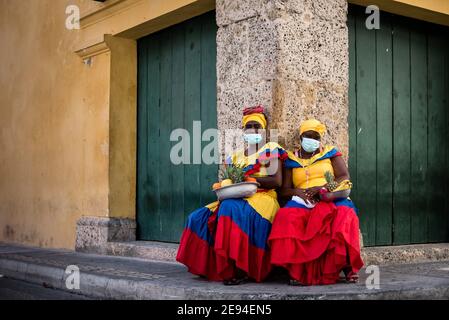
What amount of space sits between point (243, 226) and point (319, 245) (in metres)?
0.59

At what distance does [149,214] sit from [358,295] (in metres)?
3.66

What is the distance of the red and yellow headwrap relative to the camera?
541 centimetres

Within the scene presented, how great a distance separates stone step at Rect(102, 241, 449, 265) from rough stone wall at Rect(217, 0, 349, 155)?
1.09 m

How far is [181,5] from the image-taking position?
6719mm

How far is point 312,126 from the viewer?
529 centimetres

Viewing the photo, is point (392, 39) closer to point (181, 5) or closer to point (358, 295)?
point (181, 5)

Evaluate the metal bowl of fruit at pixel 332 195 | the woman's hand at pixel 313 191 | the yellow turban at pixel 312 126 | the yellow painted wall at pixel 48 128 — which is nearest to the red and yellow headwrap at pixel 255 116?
the yellow turban at pixel 312 126

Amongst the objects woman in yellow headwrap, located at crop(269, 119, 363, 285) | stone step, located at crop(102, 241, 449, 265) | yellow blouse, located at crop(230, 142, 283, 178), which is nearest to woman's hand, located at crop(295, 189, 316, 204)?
woman in yellow headwrap, located at crop(269, 119, 363, 285)

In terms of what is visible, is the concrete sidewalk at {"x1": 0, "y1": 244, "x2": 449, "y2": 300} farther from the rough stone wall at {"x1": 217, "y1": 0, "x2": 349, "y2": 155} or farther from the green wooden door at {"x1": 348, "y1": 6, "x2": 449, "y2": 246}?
the rough stone wall at {"x1": 217, "y1": 0, "x2": 349, "y2": 155}

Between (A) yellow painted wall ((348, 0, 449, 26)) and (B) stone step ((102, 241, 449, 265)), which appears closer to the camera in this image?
(B) stone step ((102, 241, 449, 265))

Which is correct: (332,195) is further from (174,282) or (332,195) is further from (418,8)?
(418,8)

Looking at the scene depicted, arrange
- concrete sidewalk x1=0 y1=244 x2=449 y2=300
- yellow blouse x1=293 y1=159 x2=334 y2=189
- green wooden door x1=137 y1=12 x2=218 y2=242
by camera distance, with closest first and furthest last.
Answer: concrete sidewalk x1=0 y1=244 x2=449 y2=300 < yellow blouse x1=293 y1=159 x2=334 y2=189 < green wooden door x1=137 y1=12 x2=218 y2=242

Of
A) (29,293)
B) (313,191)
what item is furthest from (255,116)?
(29,293)

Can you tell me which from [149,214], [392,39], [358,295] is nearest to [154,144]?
[149,214]
